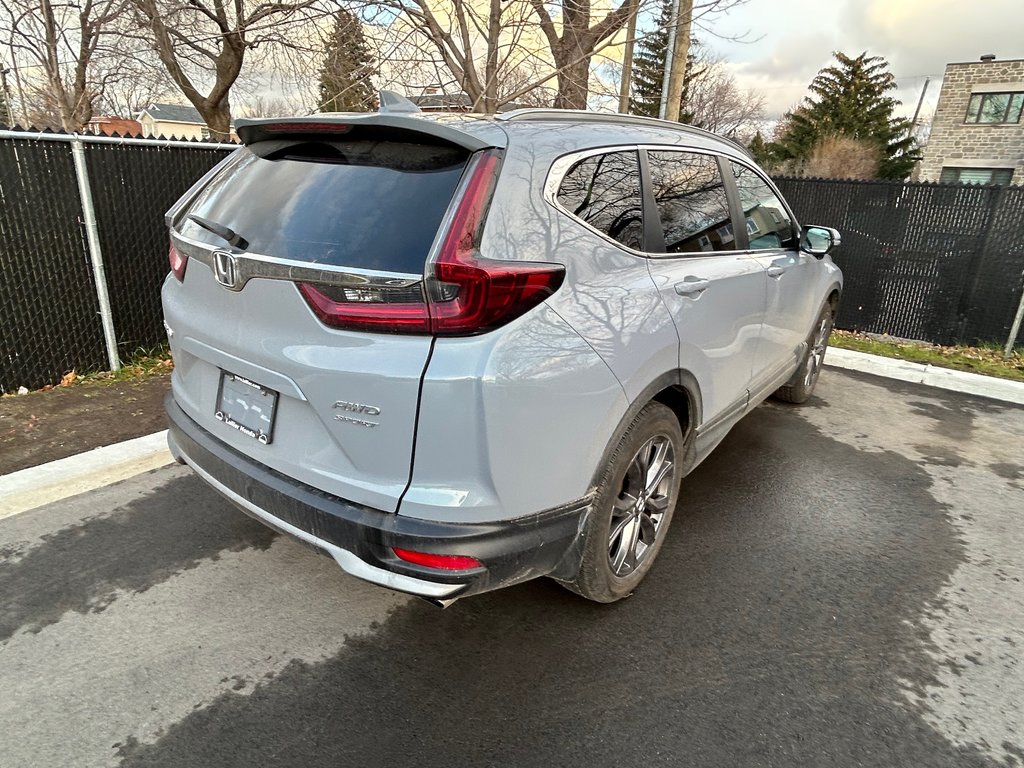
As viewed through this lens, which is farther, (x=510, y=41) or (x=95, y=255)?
(x=510, y=41)

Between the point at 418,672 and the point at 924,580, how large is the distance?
2.33 m

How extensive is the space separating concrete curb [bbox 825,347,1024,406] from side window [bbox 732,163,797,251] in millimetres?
2982

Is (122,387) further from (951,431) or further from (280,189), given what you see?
(951,431)

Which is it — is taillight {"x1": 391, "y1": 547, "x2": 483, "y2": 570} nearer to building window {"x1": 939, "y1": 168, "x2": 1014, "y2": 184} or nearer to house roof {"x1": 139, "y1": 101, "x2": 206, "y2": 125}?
building window {"x1": 939, "y1": 168, "x2": 1014, "y2": 184}

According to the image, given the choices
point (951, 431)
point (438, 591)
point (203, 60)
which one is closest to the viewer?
point (438, 591)

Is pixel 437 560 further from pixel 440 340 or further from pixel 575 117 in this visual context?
pixel 575 117

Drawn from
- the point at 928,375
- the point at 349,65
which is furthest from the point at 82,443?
the point at 349,65

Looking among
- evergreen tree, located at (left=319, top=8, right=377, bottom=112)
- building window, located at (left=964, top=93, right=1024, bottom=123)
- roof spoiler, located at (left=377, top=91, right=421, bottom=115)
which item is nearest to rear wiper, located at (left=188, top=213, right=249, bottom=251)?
roof spoiler, located at (left=377, top=91, right=421, bottom=115)

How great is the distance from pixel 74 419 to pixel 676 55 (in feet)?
28.1

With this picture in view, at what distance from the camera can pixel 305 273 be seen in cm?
191

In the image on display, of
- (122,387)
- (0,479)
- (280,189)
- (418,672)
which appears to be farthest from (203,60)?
(418,672)

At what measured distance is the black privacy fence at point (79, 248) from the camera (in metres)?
4.56

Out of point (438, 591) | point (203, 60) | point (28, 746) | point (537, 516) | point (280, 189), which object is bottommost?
point (28, 746)

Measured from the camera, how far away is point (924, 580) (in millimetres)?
2922
